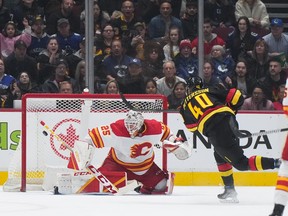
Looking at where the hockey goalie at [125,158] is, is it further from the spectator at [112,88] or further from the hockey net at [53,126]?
the spectator at [112,88]

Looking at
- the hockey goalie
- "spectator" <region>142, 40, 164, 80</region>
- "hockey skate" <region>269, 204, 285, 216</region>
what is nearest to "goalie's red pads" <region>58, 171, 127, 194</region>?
the hockey goalie

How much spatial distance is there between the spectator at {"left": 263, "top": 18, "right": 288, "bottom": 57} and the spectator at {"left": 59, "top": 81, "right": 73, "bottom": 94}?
207 centimetres

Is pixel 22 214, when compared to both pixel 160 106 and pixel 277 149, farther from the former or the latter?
pixel 277 149

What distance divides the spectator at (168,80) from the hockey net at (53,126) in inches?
27.4

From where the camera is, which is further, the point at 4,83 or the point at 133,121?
the point at 4,83

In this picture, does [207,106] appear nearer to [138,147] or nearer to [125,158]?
[138,147]

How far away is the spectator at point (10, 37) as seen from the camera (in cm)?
1010

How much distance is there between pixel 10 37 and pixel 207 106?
10.3ft

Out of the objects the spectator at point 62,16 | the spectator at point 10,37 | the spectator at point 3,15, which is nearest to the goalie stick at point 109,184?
the spectator at point 10,37

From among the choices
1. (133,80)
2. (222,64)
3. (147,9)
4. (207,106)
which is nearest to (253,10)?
(222,64)

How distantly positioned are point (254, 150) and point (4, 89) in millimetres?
2484

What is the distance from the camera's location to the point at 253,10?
10.5 meters

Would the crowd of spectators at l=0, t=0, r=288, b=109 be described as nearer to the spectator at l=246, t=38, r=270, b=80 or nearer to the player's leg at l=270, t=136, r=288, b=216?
the spectator at l=246, t=38, r=270, b=80

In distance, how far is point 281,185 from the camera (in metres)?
6.21
